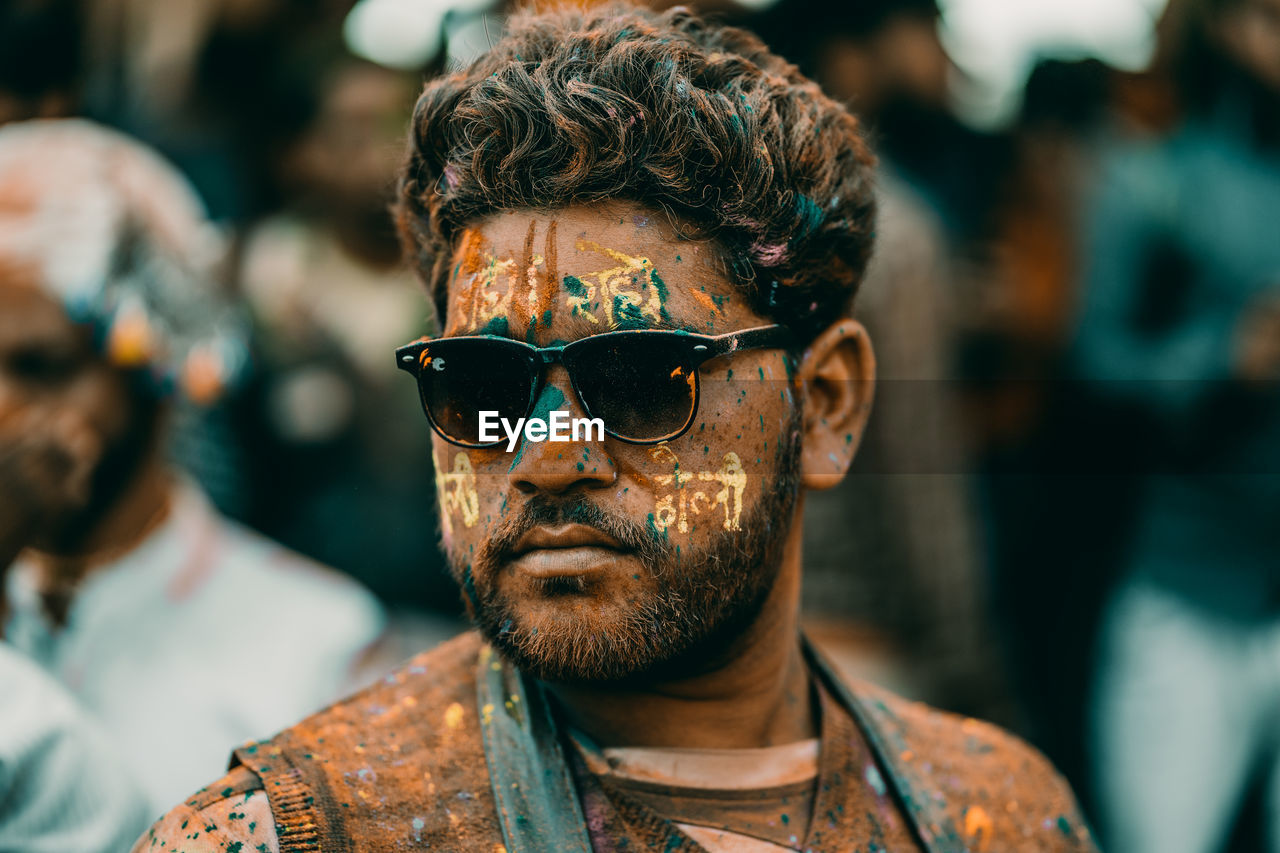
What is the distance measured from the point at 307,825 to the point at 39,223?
197cm

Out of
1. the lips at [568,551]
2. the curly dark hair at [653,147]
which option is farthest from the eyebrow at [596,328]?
the lips at [568,551]

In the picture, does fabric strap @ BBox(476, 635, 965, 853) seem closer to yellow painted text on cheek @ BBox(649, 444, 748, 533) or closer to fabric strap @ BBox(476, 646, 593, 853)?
fabric strap @ BBox(476, 646, 593, 853)

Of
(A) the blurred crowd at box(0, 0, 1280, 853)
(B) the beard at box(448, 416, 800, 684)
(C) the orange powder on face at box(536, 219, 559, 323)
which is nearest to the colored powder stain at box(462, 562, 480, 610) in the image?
(B) the beard at box(448, 416, 800, 684)

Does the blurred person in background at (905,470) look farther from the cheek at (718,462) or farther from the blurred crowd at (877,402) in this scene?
the cheek at (718,462)

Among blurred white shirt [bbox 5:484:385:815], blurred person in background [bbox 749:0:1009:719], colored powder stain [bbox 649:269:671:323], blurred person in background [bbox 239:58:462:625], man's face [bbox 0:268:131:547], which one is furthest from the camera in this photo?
blurred person in background [bbox 749:0:1009:719]

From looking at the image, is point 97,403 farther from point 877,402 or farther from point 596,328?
point 877,402

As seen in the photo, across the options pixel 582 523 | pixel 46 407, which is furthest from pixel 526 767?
pixel 46 407

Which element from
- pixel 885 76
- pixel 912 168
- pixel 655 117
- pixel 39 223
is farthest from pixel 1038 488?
pixel 39 223

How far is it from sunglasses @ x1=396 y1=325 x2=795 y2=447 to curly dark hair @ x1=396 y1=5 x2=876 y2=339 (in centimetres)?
24

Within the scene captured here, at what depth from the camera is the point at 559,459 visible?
1594 millimetres

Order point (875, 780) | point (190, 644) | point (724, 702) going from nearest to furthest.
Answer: point (724, 702)
point (875, 780)
point (190, 644)

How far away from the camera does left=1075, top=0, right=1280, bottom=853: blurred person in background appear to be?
4117mm

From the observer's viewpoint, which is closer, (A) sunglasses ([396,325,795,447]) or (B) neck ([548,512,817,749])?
(A) sunglasses ([396,325,795,447])

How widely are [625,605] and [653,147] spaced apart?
0.73 m
